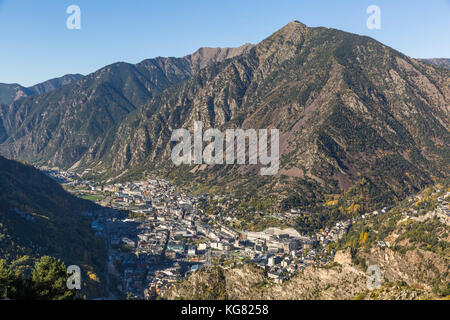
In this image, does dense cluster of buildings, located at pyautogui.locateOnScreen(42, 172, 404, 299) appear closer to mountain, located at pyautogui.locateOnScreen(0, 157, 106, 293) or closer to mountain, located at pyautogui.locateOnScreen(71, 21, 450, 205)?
mountain, located at pyautogui.locateOnScreen(0, 157, 106, 293)

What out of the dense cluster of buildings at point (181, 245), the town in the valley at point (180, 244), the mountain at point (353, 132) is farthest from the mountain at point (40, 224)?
the mountain at point (353, 132)

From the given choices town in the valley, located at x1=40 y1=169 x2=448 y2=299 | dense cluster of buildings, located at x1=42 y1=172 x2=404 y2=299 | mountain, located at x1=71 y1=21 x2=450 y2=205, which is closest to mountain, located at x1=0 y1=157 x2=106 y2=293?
town in the valley, located at x1=40 y1=169 x2=448 y2=299

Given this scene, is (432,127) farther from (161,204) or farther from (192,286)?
(192,286)

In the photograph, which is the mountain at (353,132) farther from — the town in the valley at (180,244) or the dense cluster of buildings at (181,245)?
the dense cluster of buildings at (181,245)

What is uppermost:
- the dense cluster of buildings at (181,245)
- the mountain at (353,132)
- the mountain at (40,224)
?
the mountain at (353,132)

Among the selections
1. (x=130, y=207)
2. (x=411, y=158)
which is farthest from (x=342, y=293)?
(x=411, y=158)

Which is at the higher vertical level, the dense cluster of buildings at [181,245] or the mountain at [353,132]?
the mountain at [353,132]
